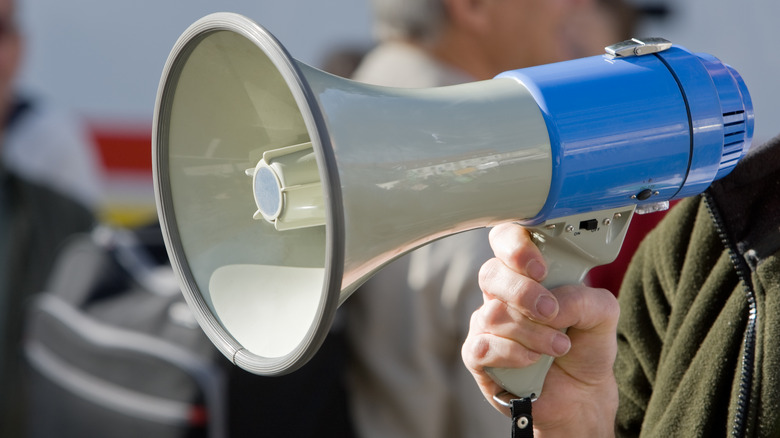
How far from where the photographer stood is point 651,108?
1080 millimetres

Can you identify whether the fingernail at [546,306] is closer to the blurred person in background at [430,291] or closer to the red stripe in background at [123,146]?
the blurred person in background at [430,291]

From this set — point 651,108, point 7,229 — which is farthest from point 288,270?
point 7,229

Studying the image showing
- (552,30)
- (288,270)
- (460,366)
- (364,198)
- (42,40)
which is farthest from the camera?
(42,40)

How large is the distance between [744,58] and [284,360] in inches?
126

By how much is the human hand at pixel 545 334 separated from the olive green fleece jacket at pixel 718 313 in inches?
4.1

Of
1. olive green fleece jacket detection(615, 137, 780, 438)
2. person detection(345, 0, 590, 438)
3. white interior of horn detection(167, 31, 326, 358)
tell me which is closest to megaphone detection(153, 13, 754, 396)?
white interior of horn detection(167, 31, 326, 358)

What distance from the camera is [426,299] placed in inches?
93.1

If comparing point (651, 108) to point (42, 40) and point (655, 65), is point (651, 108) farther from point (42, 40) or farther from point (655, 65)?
point (42, 40)

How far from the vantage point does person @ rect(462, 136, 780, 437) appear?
1170 mm

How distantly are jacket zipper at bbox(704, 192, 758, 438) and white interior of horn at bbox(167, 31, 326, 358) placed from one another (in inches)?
20.3

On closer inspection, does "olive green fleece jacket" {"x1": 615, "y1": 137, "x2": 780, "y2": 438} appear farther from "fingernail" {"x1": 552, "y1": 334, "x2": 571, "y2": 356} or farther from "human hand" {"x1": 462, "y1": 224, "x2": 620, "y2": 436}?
"fingernail" {"x1": 552, "y1": 334, "x2": 571, "y2": 356}

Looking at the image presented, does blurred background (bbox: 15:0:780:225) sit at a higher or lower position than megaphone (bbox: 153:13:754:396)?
higher

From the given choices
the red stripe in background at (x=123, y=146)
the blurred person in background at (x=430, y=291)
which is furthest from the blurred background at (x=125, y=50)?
the blurred person in background at (x=430, y=291)

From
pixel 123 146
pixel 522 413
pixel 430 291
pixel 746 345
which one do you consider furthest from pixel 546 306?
pixel 123 146
